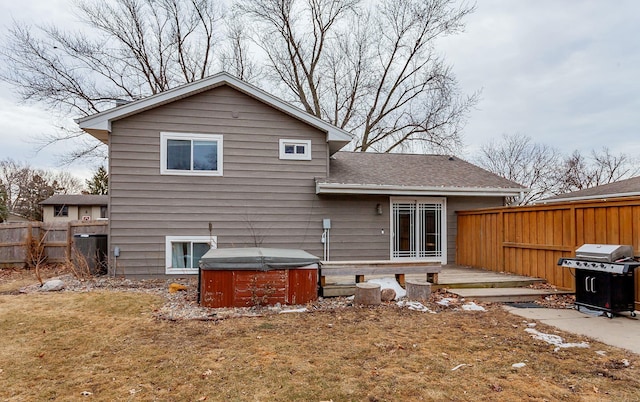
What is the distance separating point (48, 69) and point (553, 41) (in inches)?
755

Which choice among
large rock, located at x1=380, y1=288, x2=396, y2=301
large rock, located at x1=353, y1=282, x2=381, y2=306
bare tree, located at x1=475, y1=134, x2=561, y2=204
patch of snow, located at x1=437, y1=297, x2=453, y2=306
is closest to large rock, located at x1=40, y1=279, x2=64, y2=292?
large rock, located at x1=353, y1=282, x2=381, y2=306

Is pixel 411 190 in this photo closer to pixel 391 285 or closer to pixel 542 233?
pixel 542 233

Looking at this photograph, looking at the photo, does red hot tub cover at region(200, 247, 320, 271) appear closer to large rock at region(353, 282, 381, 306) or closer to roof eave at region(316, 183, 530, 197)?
large rock at region(353, 282, 381, 306)

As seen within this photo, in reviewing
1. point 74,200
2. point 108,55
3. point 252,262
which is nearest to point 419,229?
point 252,262

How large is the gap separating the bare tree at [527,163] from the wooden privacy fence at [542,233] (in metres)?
15.5

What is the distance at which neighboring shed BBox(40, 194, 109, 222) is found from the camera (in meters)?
29.2

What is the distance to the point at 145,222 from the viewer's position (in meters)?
8.09

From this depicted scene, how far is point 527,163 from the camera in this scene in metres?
23.4

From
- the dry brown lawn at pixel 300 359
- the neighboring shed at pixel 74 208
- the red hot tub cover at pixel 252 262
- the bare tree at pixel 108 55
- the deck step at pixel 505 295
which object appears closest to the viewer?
the dry brown lawn at pixel 300 359

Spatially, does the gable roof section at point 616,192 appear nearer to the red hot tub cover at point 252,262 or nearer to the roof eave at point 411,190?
the roof eave at point 411,190

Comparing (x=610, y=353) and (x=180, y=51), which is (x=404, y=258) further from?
(x=180, y=51)

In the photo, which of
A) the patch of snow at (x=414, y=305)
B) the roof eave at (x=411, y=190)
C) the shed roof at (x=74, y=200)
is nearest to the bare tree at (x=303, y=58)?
the roof eave at (x=411, y=190)

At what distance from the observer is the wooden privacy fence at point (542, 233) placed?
Answer: 569 centimetres

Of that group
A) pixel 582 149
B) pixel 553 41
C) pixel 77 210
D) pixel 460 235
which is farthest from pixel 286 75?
pixel 77 210
